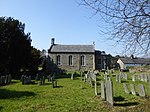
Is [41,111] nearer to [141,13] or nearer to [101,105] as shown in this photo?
[101,105]

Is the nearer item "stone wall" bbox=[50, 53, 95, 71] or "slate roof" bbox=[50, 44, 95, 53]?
"stone wall" bbox=[50, 53, 95, 71]

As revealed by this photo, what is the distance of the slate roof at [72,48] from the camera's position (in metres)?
65.0

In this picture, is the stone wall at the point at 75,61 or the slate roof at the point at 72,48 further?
the slate roof at the point at 72,48

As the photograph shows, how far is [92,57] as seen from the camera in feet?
212

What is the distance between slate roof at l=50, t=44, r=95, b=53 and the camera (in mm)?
65037

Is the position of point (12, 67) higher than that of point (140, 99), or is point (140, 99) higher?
point (12, 67)

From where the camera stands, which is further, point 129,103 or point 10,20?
point 10,20

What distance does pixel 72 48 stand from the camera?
6644cm

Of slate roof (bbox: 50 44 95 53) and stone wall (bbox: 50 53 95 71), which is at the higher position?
slate roof (bbox: 50 44 95 53)

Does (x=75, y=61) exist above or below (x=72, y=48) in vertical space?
below

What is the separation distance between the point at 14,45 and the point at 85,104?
89.1 ft

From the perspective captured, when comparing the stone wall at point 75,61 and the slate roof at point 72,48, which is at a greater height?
the slate roof at point 72,48

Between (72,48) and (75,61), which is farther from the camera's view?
(72,48)

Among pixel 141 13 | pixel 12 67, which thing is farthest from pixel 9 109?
pixel 12 67
